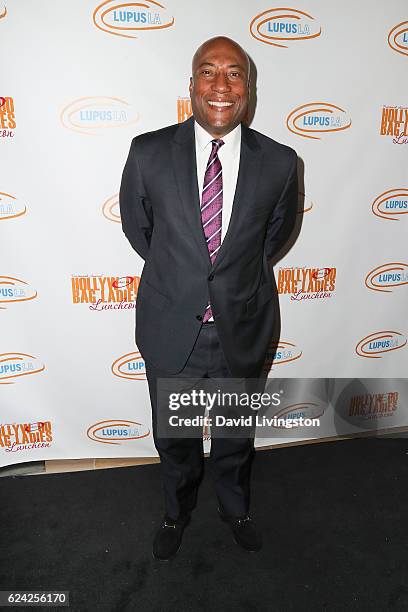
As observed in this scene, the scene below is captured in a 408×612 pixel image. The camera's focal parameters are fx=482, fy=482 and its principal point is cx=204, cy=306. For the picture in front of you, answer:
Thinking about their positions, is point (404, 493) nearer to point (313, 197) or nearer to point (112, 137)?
point (313, 197)

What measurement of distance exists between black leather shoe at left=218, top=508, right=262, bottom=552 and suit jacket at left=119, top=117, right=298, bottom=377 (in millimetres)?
736

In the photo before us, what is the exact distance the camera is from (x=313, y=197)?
2.29 m

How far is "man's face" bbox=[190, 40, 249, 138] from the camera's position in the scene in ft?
5.01

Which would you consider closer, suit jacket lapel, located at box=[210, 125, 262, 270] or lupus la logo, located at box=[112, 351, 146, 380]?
suit jacket lapel, located at box=[210, 125, 262, 270]

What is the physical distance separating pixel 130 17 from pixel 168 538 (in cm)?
215

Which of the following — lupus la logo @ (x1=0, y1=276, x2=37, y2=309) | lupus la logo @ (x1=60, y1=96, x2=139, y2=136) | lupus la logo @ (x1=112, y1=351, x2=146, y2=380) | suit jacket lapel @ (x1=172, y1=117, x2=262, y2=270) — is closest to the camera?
suit jacket lapel @ (x1=172, y1=117, x2=262, y2=270)

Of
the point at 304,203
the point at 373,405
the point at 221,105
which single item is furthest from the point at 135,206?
the point at 373,405

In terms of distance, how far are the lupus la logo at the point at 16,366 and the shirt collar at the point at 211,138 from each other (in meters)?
1.35

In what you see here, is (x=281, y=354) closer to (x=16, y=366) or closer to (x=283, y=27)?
(x=16, y=366)

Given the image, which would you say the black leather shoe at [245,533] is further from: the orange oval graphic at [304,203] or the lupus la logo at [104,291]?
the orange oval graphic at [304,203]

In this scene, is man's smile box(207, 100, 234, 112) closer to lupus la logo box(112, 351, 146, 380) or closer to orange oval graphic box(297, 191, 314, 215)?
orange oval graphic box(297, 191, 314, 215)

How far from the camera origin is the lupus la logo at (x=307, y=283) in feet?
8.02

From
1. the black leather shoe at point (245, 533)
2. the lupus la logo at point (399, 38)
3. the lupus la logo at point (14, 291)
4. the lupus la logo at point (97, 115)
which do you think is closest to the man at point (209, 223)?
the lupus la logo at point (97, 115)

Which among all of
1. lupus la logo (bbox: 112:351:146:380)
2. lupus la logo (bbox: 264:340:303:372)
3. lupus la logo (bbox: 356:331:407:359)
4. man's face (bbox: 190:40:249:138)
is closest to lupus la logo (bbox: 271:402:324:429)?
lupus la logo (bbox: 264:340:303:372)
